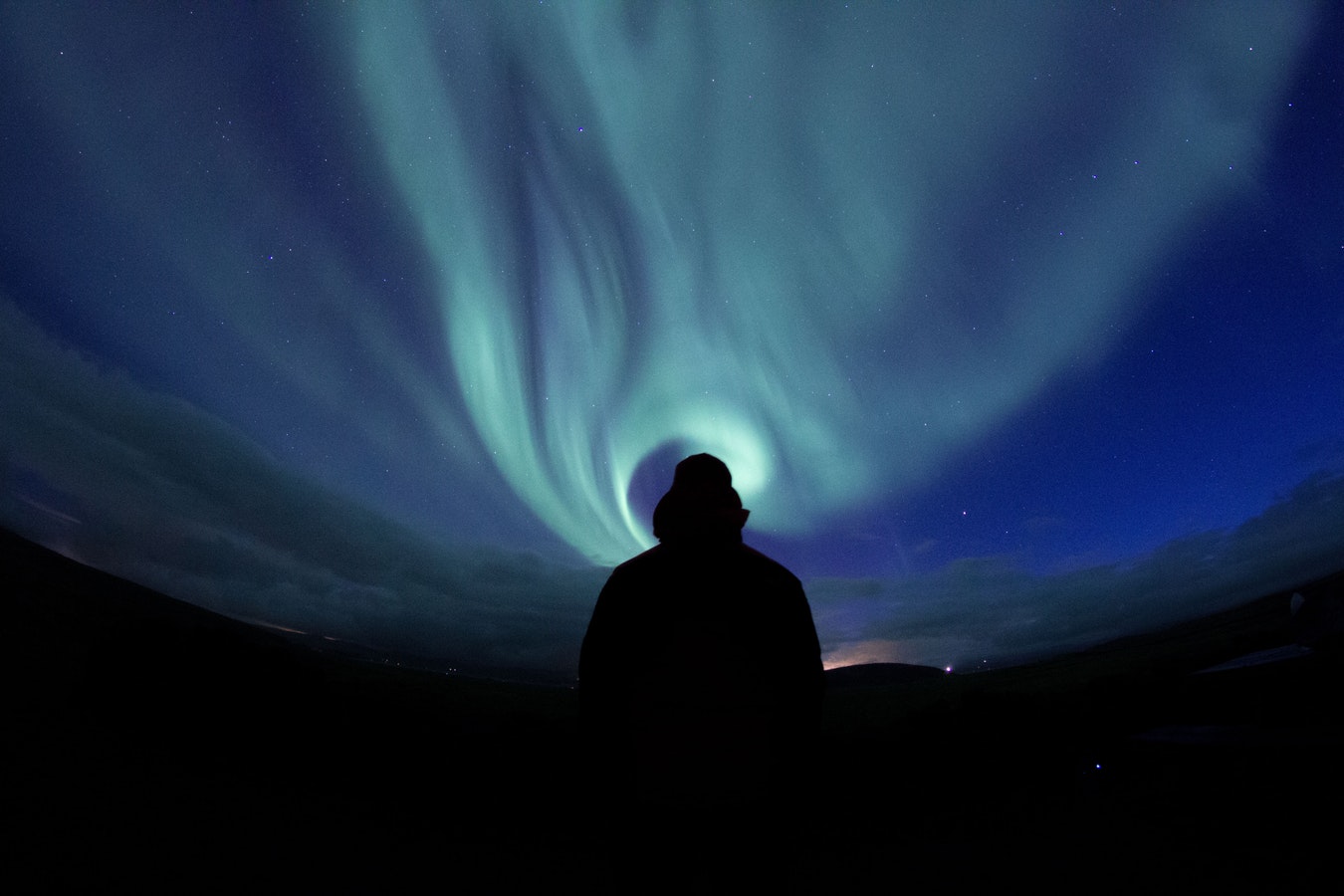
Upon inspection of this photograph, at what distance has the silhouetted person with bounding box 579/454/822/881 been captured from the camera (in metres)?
2.60

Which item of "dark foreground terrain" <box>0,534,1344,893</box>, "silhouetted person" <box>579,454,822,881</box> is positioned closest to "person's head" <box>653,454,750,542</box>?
Result: "silhouetted person" <box>579,454,822,881</box>

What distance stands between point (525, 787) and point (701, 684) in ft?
31.6

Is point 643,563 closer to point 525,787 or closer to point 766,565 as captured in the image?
point 766,565

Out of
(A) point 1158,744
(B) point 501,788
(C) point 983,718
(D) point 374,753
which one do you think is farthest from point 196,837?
(A) point 1158,744

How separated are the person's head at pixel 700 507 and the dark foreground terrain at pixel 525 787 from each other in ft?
4.45

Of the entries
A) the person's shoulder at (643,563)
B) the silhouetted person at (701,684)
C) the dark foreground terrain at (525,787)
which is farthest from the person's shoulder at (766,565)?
the dark foreground terrain at (525,787)

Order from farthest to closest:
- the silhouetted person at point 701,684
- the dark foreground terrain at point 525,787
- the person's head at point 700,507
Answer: the dark foreground terrain at point 525,787 < the person's head at point 700,507 < the silhouetted person at point 701,684

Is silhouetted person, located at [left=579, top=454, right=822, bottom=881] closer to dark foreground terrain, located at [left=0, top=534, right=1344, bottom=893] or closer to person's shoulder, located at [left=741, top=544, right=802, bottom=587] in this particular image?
person's shoulder, located at [left=741, top=544, right=802, bottom=587]

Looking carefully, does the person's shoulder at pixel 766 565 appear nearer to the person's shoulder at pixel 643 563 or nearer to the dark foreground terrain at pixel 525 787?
the person's shoulder at pixel 643 563

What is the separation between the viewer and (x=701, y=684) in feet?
8.66

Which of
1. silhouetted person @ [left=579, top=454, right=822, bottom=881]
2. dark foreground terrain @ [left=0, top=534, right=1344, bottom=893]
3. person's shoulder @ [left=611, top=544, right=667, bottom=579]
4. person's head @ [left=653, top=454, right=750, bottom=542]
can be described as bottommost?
dark foreground terrain @ [left=0, top=534, right=1344, bottom=893]

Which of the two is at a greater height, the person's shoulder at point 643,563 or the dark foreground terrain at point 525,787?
the person's shoulder at point 643,563

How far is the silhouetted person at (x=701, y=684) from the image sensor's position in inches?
103

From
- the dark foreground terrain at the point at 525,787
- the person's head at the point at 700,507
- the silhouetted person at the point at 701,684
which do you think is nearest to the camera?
the silhouetted person at the point at 701,684
